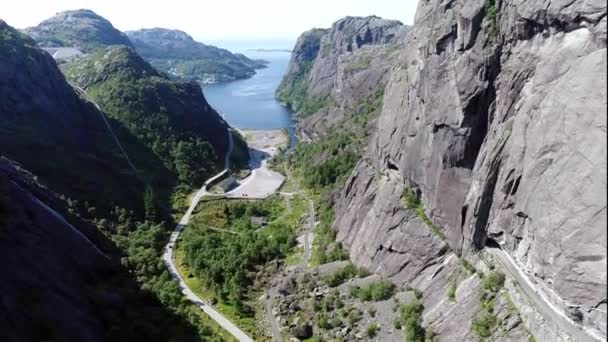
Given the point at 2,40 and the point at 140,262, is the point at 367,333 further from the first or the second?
the point at 2,40

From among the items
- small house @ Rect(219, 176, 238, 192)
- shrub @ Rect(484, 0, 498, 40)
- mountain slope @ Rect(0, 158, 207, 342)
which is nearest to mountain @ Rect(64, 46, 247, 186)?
small house @ Rect(219, 176, 238, 192)

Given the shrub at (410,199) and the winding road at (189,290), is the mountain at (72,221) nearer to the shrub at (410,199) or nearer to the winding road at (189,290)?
the winding road at (189,290)

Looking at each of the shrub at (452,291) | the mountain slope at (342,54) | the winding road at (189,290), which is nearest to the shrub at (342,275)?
the winding road at (189,290)

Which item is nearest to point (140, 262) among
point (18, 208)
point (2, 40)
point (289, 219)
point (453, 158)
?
point (18, 208)

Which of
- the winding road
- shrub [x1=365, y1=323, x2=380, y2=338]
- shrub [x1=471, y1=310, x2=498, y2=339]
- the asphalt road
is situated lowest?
the winding road

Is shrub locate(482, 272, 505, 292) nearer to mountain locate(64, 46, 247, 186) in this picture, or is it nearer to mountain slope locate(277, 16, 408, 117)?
mountain locate(64, 46, 247, 186)

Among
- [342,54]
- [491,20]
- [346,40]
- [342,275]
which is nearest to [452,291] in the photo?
[342,275]
